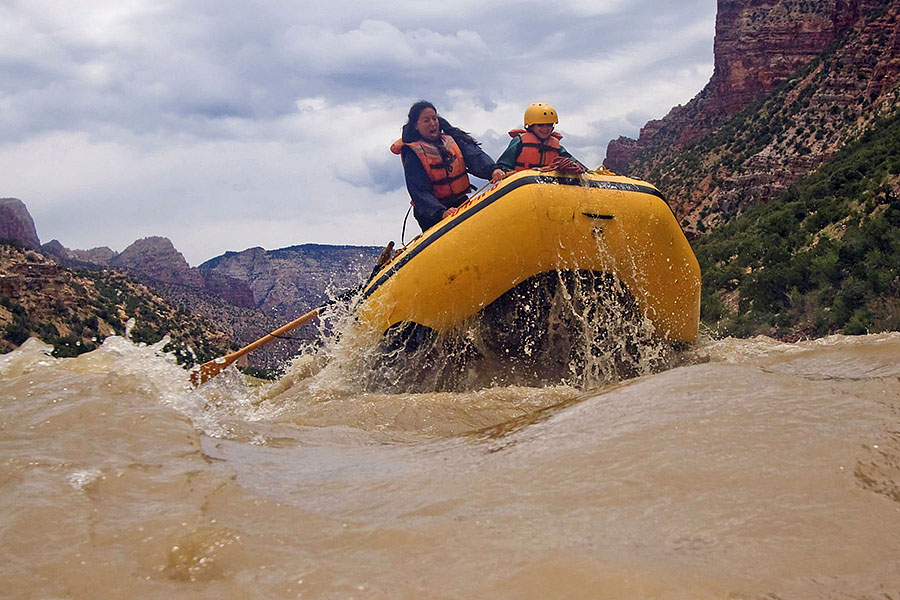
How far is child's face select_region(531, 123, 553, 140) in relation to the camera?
682 centimetres

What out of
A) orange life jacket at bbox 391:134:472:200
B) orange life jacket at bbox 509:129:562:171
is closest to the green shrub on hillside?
orange life jacket at bbox 509:129:562:171

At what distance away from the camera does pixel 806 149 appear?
28.8 metres

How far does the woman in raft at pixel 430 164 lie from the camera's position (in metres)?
6.94

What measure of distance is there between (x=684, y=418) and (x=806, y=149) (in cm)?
3085

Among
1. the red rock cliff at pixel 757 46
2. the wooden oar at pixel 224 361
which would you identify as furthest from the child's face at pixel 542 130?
the red rock cliff at pixel 757 46

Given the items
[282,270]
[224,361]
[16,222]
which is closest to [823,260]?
[224,361]

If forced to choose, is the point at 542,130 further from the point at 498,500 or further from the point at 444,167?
the point at 498,500

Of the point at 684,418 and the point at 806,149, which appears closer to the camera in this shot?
the point at 684,418

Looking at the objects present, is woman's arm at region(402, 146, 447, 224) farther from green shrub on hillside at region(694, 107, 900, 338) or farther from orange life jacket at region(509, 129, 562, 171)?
green shrub on hillside at region(694, 107, 900, 338)

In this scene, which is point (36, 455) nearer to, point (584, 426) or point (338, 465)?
point (338, 465)

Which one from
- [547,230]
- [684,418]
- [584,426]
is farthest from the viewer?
[547,230]

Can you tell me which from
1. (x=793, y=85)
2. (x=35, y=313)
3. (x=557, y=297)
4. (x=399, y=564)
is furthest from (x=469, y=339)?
(x=793, y=85)

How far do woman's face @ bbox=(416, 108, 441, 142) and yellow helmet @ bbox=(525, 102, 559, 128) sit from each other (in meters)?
0.99

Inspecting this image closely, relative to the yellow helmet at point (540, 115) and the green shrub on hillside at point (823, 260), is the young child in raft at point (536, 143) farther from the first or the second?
the green shrub on hillside at point (823, 260)
